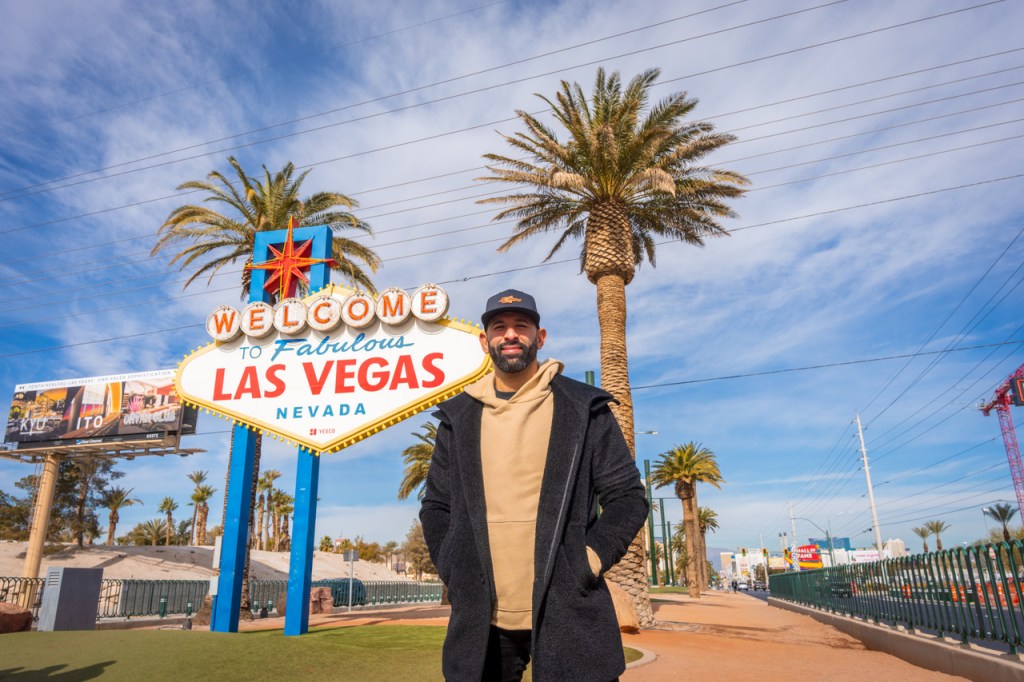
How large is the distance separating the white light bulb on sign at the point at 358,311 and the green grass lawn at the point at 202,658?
510cm

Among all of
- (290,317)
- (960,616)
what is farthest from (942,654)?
(290,317)

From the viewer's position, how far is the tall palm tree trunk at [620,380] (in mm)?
17281

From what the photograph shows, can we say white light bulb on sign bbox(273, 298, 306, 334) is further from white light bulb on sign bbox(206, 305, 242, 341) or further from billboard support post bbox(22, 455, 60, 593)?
billboard support post bbox(22, 455, 60, 593)

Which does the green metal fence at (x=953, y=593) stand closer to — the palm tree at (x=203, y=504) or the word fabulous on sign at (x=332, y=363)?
the word fabulous on sign at (x=332, y=363)

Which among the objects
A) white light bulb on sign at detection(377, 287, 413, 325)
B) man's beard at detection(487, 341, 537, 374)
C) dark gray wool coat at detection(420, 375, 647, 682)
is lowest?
dark gray wool coat at detection(420, 375, 647, 682)

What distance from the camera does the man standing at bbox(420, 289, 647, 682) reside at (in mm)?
2436

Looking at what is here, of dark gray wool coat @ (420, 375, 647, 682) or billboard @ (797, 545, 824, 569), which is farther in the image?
billboard @ (797, 545, 824, 569)

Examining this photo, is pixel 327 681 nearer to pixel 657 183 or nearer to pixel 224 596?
pixel 224 596

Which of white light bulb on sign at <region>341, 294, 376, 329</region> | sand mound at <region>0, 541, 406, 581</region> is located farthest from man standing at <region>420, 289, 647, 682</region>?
sand mound at <region>0, 541, 406, 581</region>

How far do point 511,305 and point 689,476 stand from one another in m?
41.3

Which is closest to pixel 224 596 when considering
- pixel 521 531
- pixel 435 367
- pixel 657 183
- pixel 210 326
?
pixel 210 326

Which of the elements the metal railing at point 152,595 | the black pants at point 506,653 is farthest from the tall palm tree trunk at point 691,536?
the black pants at point 506,653

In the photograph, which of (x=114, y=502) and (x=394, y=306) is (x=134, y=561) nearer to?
(x=114, y=502)

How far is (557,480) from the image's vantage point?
2.62 m
